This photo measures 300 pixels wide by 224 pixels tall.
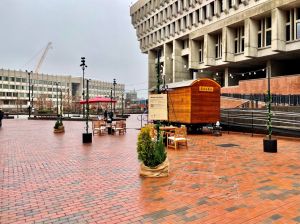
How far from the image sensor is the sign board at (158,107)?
27.1 ft

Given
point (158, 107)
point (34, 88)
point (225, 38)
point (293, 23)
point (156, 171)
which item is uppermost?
point (293, 23)

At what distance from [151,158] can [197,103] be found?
38.2 feet

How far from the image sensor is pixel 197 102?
60.8 ft

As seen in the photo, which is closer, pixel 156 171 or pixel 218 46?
pixel 156 171

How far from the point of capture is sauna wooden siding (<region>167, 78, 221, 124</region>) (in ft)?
60.4

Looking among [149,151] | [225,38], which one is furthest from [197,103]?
[225,38]

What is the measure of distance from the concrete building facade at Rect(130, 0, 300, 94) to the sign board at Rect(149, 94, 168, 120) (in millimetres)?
19667

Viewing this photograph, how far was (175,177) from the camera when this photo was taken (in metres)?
7.25

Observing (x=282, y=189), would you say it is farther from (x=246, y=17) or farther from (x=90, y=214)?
(x=246, y=17)

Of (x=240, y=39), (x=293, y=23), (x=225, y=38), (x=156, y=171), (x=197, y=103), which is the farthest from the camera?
(x=240, y=39)

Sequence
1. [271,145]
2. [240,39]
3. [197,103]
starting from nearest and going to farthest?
1. [271,145]
2. [197,103]
3. [240,39]

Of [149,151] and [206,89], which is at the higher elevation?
[206,89]

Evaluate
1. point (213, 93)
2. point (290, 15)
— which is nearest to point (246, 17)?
point (290, 15)

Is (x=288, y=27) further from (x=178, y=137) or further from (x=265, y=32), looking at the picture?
(x=178, y=137)
